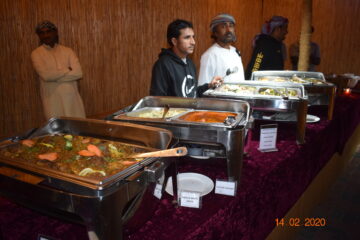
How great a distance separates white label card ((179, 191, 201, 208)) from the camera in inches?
40.2

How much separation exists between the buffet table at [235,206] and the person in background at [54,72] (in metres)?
2.36

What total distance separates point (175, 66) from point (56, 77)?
5.75ft

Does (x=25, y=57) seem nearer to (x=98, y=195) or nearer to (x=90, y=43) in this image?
(x=90, y=43)

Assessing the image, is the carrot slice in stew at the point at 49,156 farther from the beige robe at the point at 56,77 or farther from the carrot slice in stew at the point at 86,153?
the beige robe at the point at 56,77

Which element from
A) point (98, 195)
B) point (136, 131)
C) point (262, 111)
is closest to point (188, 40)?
point (262, 111)

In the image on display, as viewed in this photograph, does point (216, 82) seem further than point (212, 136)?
Yes

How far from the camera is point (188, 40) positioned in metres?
2.14

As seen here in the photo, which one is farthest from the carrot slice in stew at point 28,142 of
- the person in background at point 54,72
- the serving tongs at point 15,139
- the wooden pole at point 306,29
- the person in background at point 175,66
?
the wooden pole at point 306,29

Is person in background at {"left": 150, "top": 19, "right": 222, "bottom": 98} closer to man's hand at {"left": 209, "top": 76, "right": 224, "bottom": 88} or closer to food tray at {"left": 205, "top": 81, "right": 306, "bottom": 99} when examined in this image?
man's hand at {"left": 209, "top": 76, "right": 224, "bottom": 88}

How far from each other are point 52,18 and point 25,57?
0.62 metres

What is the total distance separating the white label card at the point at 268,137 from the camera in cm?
159

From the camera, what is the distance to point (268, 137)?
1619 mm

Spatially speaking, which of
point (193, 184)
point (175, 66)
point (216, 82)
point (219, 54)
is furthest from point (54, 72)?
point (193, 184)

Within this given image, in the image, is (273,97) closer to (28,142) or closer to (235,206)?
(235,206)
